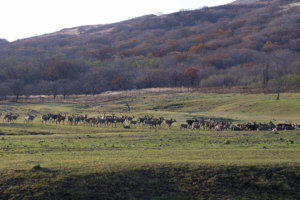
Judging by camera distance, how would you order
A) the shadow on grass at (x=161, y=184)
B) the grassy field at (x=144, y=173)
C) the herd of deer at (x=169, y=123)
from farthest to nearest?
1. the herd of deer at (x=169, y=123)
2. the grassy field at (x=144, y=173)
3. the shadow on grass at (x=161, y=184)

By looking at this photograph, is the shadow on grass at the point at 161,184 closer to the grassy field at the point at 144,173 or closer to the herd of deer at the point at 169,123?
the grassy field at the point at 144,173

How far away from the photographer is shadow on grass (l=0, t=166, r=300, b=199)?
16359mm

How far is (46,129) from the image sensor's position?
134ft

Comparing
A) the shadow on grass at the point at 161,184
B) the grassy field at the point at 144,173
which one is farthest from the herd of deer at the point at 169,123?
the shadow on grass at the point at 161,184

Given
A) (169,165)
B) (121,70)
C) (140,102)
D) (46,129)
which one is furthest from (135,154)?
(121,70)

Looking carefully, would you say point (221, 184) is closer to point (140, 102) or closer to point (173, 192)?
point (173, 192)

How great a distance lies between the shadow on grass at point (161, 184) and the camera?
53.7 ft

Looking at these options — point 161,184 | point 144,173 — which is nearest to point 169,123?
point 144,173

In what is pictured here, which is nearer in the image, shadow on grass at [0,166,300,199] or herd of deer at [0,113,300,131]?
shadow on grass at [0,166,300,199]

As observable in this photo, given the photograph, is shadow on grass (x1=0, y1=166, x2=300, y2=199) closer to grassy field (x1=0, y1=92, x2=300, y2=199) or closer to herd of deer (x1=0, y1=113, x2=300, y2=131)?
grassy field (x1=0, y1=92, x2=300, y2=199)

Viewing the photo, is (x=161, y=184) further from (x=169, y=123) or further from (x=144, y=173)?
(x=169, y=123)

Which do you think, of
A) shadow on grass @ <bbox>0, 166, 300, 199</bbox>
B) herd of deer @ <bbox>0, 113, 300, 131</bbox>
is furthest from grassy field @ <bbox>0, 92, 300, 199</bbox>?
herd of deer @ <bbox>0, 113, 300, 131</bbox>

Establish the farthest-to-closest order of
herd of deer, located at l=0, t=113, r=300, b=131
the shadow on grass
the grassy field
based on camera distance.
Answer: herd of deer, located at l=0, t=113, r=300, b=131
the grassy field
the shadow on grass

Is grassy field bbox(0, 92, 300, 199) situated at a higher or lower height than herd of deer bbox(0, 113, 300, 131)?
higher
